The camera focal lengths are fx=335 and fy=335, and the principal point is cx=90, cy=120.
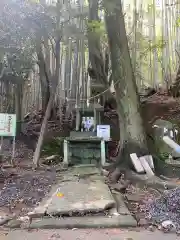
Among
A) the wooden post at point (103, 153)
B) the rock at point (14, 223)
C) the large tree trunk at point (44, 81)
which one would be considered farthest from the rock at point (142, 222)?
the large tree trunk at point (44, 81)

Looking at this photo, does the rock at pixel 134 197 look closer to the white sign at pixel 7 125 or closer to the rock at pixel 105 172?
the rock at pixel 105 172

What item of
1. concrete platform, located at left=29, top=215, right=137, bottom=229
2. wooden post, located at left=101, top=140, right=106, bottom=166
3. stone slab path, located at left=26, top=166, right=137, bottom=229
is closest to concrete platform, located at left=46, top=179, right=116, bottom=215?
stone slab path, located at left=26, top=166, right=137, bottom=229

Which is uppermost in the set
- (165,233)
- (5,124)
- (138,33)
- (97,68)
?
(138,33)

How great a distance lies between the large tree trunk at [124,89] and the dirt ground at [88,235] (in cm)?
341

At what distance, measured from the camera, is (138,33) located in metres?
12.1

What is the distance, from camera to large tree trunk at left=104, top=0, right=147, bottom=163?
7.19m

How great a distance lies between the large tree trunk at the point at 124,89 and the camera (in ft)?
23.6

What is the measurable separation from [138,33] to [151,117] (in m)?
3.23

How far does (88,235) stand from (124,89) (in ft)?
14.1

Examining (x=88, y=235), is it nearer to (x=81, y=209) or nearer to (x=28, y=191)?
(x=81, y=209)

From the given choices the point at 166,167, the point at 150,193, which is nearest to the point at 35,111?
the point at 166,167

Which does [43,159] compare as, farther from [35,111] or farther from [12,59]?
[35,111]

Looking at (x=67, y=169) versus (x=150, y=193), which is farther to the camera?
(x=67, y=169)

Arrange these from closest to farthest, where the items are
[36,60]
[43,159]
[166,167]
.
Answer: [166,167], [43,159], [36,60]
